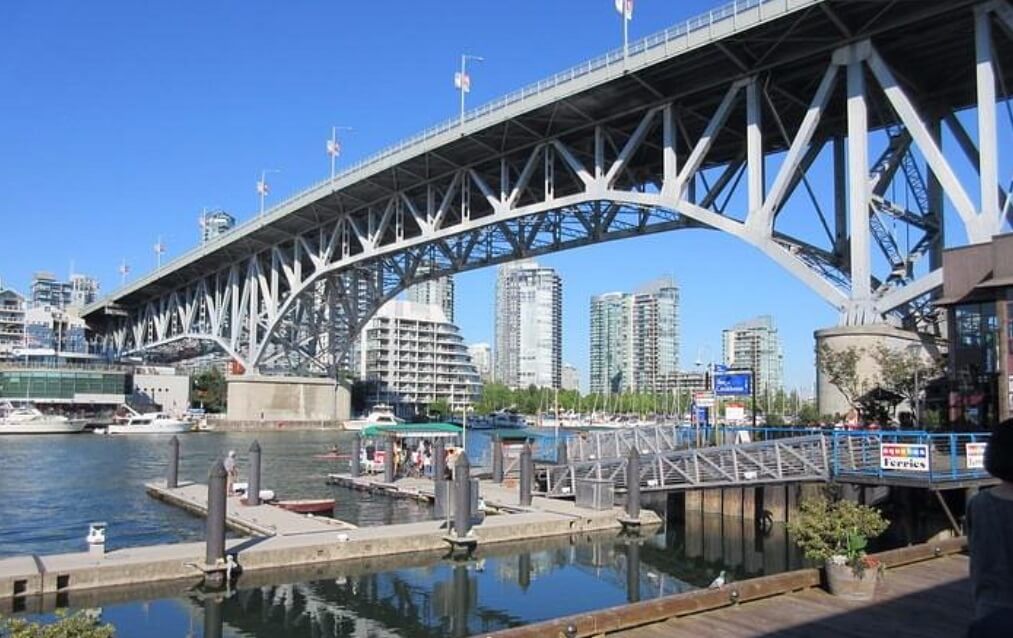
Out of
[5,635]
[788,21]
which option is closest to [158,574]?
[5,635]

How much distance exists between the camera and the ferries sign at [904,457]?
21406mm

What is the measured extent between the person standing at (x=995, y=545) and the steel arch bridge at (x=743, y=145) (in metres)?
30.4

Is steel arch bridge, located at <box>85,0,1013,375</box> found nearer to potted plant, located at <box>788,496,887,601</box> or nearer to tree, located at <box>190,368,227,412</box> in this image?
potted plant, located at <box>788,496,887,601</box>

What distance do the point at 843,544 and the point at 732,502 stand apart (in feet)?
60.8

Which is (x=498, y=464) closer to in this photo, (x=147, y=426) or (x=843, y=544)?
(x=843, y=544)

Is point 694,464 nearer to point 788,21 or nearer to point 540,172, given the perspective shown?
point 788,21

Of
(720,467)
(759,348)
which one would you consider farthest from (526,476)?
(759,348)

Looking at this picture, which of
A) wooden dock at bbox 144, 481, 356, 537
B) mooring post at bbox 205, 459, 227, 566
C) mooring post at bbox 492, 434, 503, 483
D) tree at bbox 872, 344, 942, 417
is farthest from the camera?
mooring post at bbox 492, 434, 503, 483

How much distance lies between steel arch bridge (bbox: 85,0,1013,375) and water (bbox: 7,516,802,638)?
15007mm

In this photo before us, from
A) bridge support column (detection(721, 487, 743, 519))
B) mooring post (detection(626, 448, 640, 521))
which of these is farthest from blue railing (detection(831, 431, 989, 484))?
bridge support column (detection(721, 487, 743, 519))

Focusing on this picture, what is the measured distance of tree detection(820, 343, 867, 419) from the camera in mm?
32906

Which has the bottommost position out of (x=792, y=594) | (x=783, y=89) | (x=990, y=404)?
(x=792, y=594)

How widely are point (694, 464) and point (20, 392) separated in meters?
112

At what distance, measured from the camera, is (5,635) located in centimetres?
1438
